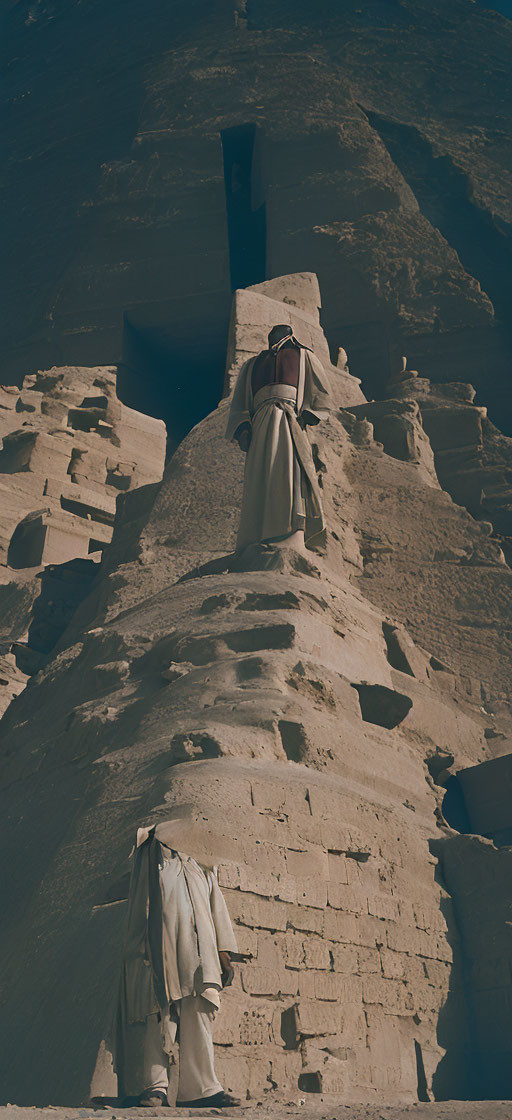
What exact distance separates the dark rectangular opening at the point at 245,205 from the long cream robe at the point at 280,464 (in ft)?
37.0

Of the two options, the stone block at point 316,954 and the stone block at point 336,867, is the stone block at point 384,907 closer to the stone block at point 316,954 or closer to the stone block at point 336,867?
the stone block at point 336,867

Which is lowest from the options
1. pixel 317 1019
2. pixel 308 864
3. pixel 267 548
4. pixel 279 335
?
pixel 317 1019

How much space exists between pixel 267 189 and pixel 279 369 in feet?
38.6

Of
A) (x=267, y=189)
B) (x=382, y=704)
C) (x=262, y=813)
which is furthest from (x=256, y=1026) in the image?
(x=267, y=189)

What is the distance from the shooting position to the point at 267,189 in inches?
786

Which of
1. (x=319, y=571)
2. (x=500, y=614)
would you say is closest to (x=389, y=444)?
(x=500, y=614)

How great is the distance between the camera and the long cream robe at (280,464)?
860 centimetres

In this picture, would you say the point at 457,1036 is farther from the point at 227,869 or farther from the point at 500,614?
the point at 500,614

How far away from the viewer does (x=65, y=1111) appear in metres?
4.05

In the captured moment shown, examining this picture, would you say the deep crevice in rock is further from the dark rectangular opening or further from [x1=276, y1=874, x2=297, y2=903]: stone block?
the dark rectangular opening

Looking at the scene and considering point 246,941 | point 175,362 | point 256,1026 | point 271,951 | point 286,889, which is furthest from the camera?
point 175,362

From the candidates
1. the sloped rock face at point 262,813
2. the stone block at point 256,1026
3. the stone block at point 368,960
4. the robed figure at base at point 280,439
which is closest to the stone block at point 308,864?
the sloped rock face at point 262,813

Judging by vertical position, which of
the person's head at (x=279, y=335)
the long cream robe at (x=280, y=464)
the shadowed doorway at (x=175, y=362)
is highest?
the shadowed doorway at (x=175, y=362)

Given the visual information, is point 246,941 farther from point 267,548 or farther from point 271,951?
point 267,548
